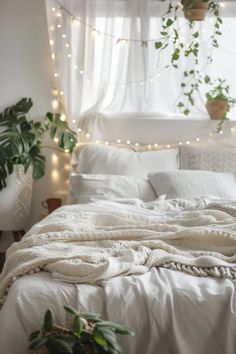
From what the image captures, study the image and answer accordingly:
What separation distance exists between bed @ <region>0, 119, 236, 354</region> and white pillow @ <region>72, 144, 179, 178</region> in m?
0.78

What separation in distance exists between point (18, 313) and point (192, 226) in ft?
3.25

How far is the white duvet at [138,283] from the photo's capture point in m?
1.86

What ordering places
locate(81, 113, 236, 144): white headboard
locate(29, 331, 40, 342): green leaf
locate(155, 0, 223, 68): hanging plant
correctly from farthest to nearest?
locate(81, 113, 236, 144): white headboard
locate(155, 0, 223, 68): hanging plant
locate(29, 331, 40, 342): green leaf

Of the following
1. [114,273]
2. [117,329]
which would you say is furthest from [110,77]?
[117,329]

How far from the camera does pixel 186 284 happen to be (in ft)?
6.48

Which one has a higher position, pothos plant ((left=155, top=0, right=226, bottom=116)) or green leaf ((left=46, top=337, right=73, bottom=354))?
pothos plant ((left=155, top=0, right=226, bottom=116))

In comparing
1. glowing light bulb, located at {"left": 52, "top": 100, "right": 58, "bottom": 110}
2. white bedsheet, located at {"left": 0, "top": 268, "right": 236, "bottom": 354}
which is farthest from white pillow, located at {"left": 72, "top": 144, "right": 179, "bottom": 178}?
white bedsheet, located at {"left": 0, "top": 268, "right": 236, "bottom": 354}

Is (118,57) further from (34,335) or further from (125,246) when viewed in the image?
(34,335)

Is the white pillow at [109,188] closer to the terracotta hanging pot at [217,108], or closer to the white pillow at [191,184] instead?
the white pillow at [191,184]

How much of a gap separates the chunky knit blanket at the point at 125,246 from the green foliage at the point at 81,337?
288 millimetres

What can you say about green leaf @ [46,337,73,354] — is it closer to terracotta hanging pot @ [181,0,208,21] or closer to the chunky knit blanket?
the chunky knit blanket

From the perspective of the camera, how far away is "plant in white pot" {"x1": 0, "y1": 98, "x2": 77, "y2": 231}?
3.76 metres

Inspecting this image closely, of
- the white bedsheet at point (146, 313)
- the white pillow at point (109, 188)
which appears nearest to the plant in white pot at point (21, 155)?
the white pillow at point (109, 188)

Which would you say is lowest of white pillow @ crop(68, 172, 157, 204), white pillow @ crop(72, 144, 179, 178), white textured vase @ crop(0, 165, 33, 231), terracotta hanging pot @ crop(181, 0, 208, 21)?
white textured vase @ crop(0, 165, 33, 231)
